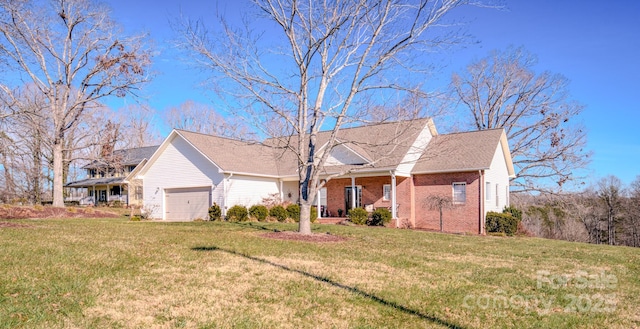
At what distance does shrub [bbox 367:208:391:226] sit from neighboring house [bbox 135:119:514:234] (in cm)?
59

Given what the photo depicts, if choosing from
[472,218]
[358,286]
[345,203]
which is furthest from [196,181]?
[358,286]

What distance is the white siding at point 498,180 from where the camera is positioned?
896 inches

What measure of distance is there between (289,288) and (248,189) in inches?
691

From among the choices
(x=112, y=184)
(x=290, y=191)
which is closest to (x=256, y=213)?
(x=290, y=191)

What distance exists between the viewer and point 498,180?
79.8 feet

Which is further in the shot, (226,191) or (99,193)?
(99,193)

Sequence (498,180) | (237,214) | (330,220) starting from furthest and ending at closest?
(498,180), (330,220), (237,214)

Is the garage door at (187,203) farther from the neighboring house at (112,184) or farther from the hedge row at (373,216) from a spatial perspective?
the neighboring house at (112,184)

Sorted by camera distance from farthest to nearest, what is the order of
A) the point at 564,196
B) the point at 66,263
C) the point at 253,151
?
the point at 564,196, the point at 253,151, the point at 66,263

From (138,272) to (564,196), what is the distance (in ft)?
93.4

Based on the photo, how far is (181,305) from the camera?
562 cm

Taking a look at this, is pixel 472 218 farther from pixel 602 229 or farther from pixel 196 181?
pixel 602 229

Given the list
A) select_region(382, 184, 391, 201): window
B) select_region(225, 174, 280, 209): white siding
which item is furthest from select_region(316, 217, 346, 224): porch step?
select_region(225, 174, 280, 209): white siding

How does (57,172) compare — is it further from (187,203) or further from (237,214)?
(237,214)
